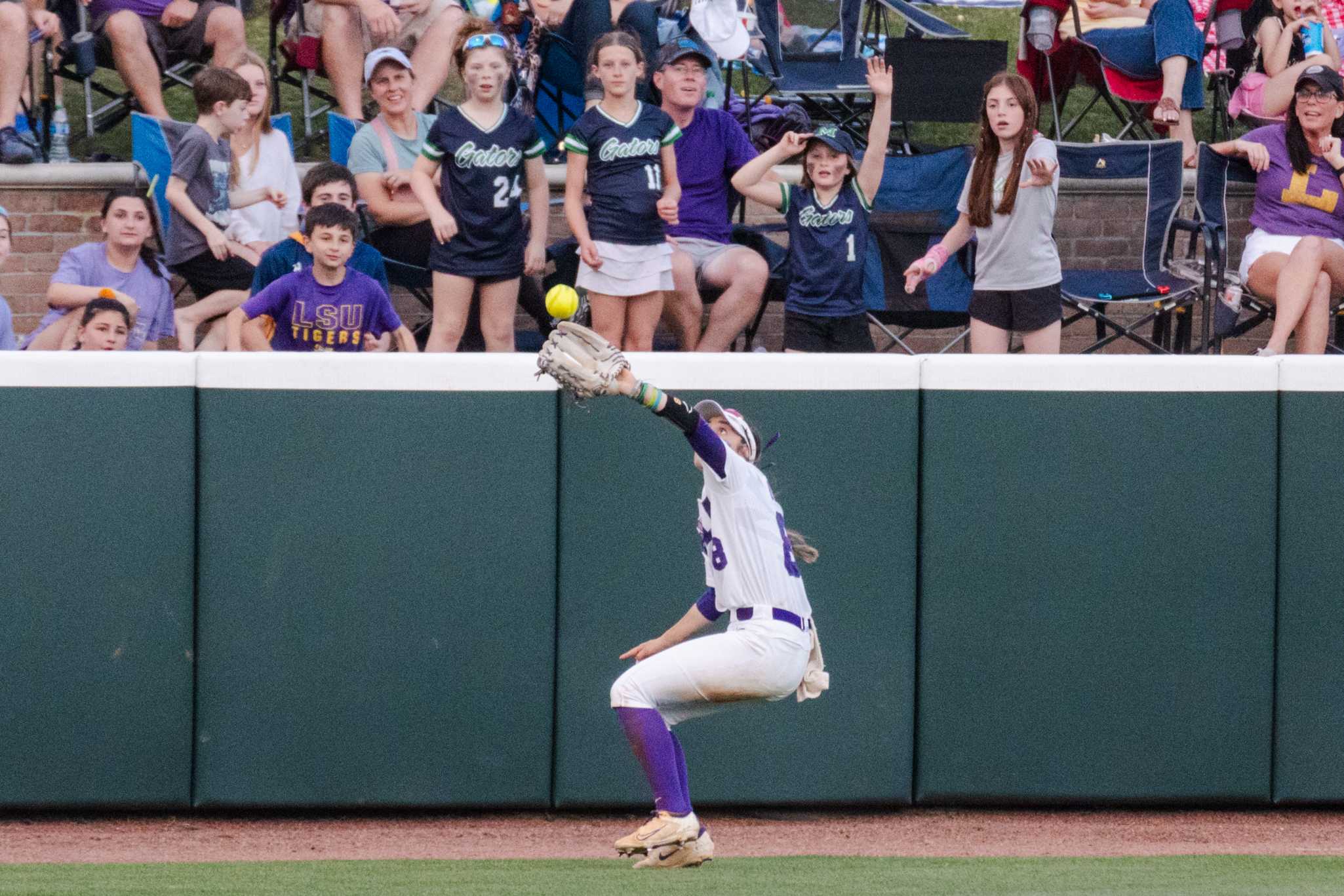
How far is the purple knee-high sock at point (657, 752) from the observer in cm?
552

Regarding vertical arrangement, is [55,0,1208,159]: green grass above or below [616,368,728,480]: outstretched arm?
above

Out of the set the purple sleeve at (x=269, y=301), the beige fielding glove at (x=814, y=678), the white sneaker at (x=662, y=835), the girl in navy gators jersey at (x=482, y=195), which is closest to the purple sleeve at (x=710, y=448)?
the beige fielding glove at (x=814, y=678)

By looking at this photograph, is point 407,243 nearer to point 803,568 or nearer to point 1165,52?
point 803,568

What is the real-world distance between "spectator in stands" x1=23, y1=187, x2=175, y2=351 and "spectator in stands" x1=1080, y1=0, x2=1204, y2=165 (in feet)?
20.2

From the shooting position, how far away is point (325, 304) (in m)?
7.56

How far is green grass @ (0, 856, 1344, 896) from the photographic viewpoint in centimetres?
556

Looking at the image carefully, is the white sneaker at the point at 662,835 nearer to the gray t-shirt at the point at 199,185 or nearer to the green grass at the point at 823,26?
the gray t-shirt at the point at 199,185

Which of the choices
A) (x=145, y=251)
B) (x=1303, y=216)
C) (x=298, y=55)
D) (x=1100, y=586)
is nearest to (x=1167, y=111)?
(x=1303, y=216)

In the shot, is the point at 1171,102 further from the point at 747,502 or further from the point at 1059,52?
the point at 747,502

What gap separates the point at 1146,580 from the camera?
23.6 feet

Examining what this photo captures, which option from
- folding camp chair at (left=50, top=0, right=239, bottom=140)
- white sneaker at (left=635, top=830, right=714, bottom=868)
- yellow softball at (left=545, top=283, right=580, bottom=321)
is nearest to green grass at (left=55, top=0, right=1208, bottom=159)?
folding camp chair at (left=50, top=0, right=239, bottom=140)

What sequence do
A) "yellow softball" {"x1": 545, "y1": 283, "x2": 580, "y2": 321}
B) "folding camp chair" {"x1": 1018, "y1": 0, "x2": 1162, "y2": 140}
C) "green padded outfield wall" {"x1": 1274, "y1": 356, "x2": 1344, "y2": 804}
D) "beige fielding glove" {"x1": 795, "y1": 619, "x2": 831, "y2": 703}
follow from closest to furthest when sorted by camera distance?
"yellow softball" {"x1": 545, "y1": 283, "x2": 580, "y2": 321}
"beige fielding glove" {"x1": 795, "y1": 619, "x2": 831, "y2": 703}
"green padded outfield wall" {"x1": 1274, "y1": 356, "x2": 1344, "y2": 804}
"folding camp chair" {"x1": 1018, "y1": 0, "x2": 1162, "y2": 140}

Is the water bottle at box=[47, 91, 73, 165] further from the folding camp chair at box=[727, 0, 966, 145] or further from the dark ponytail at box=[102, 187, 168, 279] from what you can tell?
the folding camp chair at box=[727, 0, 966, 145]

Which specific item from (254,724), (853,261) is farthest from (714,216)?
(254,724)
